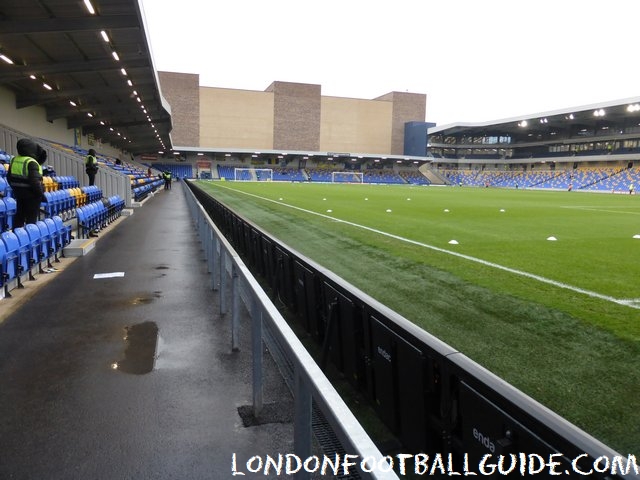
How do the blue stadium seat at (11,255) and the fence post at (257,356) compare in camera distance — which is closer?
the fence post at (257,356)

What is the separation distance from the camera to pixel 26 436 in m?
2.94

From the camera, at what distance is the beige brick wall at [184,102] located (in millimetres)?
72625

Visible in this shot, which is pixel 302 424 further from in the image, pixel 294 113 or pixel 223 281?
pixel 294 113

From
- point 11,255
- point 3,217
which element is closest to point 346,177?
point 3,217

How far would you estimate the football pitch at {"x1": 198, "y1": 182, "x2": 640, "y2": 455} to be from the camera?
3494mm

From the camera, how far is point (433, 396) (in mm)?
2439

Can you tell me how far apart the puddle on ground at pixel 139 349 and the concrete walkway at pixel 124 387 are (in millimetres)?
11

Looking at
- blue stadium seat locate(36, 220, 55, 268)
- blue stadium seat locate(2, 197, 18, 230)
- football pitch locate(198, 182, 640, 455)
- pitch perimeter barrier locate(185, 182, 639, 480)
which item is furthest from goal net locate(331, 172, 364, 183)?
pitch perimeter barrier locate(185, 182, 639, 480)

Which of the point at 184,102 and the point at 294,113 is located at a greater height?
the point at 184,102

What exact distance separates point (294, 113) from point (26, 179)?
241ft

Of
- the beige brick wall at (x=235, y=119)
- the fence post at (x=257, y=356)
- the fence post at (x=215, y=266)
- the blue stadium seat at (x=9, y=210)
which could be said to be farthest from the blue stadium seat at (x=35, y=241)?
the beige brick wall at (x=235, y=119)

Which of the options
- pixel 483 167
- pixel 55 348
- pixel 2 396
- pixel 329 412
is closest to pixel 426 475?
pixel 329 412

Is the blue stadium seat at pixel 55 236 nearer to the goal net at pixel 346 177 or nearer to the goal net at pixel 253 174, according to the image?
the goal net at pixel 253 174

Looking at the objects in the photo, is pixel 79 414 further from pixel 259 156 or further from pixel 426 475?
pixel 259 156
